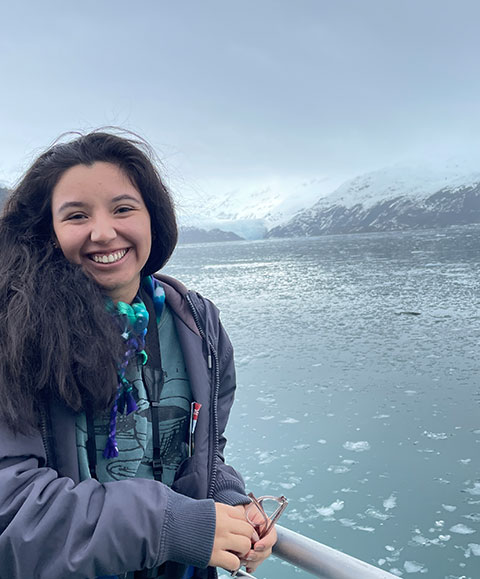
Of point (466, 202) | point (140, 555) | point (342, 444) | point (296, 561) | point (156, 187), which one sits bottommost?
point (342, 444)

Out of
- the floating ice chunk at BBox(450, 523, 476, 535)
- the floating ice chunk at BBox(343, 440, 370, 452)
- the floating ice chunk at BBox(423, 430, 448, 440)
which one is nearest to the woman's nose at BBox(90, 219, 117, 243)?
the floating ice chunk at BBox(450, 523, 476, 535)

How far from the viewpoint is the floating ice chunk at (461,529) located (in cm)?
299

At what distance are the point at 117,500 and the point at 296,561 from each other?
0.42 meters

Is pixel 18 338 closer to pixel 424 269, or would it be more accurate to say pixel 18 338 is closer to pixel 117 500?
pixel 117 500

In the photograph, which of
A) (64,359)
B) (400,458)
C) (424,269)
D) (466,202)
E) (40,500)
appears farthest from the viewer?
(466,202)

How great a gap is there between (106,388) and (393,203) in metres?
139

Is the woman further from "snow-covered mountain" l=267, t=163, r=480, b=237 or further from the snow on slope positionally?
the snow on slope

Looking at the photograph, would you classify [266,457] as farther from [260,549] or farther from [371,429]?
[260,549]

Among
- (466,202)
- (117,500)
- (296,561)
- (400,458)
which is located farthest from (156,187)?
(466,202)

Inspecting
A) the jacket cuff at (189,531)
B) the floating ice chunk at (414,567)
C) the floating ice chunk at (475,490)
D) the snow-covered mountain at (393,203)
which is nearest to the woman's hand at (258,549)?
the jacket cuff at (189,531)

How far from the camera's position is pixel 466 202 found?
116 meters

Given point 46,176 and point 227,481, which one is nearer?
point 46,176

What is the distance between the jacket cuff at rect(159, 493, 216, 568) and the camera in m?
0.80

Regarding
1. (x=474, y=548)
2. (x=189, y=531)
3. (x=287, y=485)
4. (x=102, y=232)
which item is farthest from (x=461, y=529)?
(x=102, y=232)
